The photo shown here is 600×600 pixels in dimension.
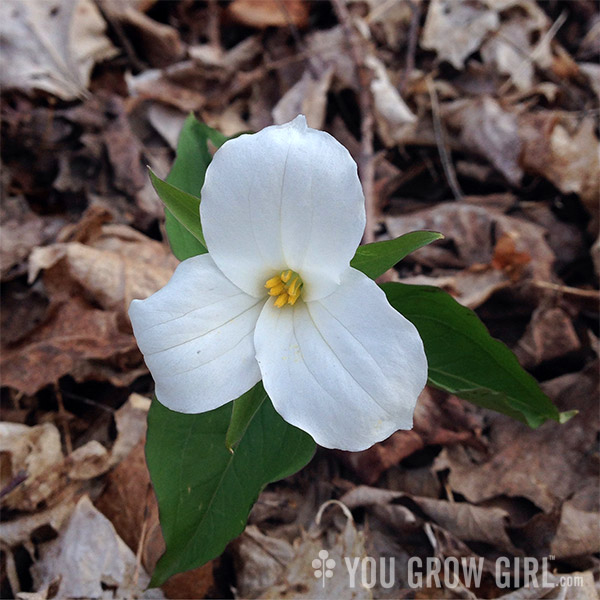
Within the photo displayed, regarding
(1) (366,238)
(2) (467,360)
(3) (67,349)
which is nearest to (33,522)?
(3) (67,349)

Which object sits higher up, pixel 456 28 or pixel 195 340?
pixel 195 340

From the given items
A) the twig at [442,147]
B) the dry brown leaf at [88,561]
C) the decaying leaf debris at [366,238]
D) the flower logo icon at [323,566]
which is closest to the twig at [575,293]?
the decaying leaf debris at [366,238]

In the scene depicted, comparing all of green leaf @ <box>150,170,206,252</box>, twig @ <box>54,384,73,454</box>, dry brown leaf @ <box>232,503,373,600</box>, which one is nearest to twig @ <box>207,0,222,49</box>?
twig @ <box>54,384,73,454</box>

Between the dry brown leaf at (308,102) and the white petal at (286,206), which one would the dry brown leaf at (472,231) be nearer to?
the dry brown leaf at (308,102)

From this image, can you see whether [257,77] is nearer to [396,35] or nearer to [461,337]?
[396,35]

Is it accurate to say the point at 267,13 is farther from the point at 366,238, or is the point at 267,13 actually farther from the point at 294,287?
the point at 294,287

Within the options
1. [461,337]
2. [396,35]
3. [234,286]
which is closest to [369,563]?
[461,337]

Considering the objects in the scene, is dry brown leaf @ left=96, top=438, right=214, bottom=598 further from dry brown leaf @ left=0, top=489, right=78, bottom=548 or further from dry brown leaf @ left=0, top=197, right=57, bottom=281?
dry brown leaf @ left=0, top=197, right=57, bottom=281
